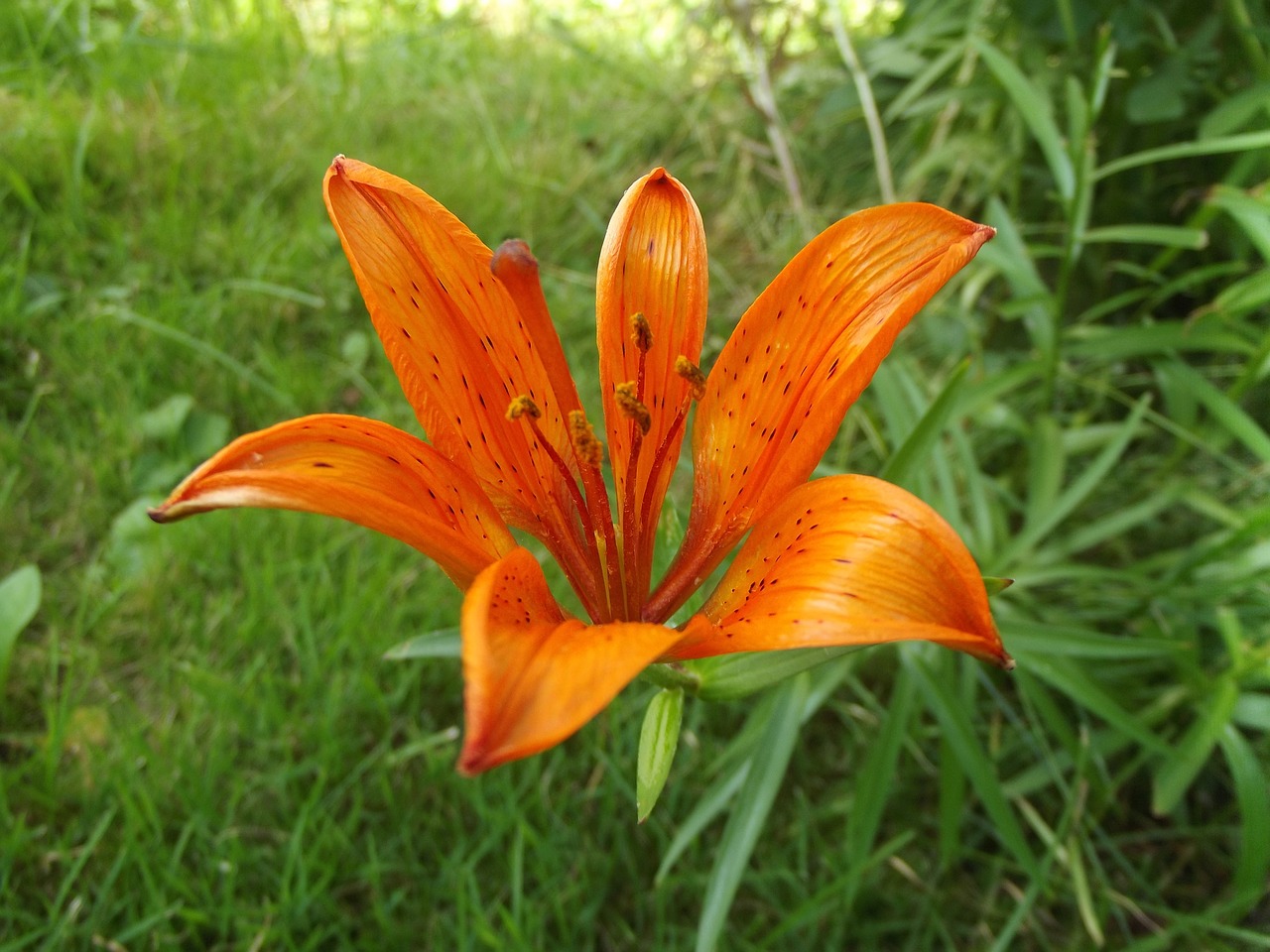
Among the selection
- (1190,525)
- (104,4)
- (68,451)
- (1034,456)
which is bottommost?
(68,451)

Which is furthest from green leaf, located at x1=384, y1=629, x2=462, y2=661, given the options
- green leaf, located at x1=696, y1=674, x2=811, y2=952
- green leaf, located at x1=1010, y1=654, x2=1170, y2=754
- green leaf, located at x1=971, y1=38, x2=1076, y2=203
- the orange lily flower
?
green leaf, located at x1=971, y1=38, x2=1076, y2=203

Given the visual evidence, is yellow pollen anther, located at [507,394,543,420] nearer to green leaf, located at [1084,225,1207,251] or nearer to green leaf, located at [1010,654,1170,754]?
green leaf, located at [1010,654,1170,754]

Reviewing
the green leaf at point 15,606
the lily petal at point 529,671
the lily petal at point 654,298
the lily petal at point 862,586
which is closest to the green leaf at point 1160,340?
the lily petal at point 654,298

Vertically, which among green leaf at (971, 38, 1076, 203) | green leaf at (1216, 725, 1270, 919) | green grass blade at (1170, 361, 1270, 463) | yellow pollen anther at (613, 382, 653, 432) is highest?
green leaf at (971, 38, 1076, 203)

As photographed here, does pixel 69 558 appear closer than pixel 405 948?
No

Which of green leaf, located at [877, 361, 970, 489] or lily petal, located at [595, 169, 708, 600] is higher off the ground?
lily petal, located at [595, 169, 708, 600]

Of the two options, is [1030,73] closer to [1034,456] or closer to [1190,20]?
[1190,20]

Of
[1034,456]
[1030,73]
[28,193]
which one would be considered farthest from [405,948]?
[1030,73]

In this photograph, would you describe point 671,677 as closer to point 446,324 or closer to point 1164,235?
point 446,324

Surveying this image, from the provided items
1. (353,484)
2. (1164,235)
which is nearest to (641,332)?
(353,484)
